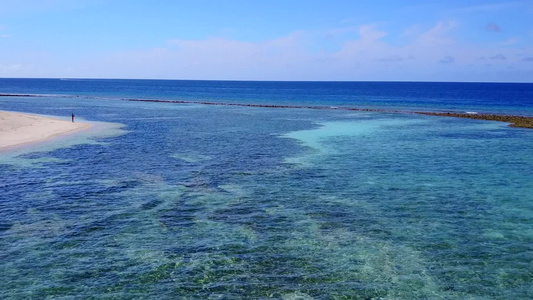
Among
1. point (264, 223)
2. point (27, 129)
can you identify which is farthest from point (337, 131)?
point (264, 223)

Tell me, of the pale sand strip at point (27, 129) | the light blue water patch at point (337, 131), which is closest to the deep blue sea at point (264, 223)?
the light blue water patch at point (337, 131)

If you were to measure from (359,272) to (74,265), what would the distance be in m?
11.6

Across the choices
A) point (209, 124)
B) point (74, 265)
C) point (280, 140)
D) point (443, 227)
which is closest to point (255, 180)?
point (443, 227)

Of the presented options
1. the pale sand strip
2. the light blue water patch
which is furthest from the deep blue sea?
the pale sand strip

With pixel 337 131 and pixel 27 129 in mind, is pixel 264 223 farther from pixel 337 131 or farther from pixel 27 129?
pixel 27 129

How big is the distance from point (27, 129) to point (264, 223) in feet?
152

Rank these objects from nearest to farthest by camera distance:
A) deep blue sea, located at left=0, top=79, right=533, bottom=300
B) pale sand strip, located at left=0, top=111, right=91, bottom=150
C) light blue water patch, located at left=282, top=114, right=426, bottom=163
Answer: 1. deep blue sea, located at left=0, top=79, right=533, bottom=300
2. light blue water patch, located at left=282, top=114, right=426, bottom=163
3. pale sand strip, located at left=0, top=111, right=91, bottom=150

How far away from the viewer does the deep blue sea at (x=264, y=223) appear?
1711 cm

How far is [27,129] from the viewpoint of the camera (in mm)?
57906

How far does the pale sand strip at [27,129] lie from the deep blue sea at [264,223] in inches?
251

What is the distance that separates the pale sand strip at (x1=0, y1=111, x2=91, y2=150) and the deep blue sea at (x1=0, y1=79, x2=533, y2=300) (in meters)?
6.38

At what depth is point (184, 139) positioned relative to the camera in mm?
55562

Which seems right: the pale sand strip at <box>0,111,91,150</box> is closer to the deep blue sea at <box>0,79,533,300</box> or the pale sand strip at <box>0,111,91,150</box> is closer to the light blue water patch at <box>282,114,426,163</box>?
the deep blue sea at <box>0,79,533,300</box>

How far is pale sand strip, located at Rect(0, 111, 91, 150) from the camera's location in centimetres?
5000
